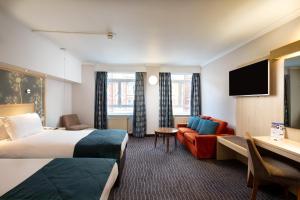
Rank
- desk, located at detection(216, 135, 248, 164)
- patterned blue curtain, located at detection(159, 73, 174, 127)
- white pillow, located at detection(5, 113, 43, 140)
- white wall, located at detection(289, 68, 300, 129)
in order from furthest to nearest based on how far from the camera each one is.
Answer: patterned blue curtain, located at detection(159, 73, 174, 127)
desk, located at detection(216, 135, 248, 164)
white pillow, located at detection(5, 113, 43, 140)
white wall, located at detection(289, 68, 300, 129)

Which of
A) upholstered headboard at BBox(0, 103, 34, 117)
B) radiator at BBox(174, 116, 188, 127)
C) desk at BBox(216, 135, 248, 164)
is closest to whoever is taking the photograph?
upholstered headboard at BBox(0, 103, 34, 117)

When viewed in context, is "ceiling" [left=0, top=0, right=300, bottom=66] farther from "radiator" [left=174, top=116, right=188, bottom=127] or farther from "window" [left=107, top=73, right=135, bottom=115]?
"radiator" [left=174, top=116, right=188, bottom=127]

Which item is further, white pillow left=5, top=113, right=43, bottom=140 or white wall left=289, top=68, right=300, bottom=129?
white pillow left=5, top=113, right=43, bottom=140

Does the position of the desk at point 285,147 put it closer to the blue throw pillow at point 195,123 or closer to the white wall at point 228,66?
the white wall at point 228,66

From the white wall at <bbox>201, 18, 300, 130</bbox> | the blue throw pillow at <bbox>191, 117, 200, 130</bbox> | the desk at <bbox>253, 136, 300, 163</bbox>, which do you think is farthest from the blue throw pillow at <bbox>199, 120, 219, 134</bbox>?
the desk at <bbox>253, 136, 300, 163</bbox>

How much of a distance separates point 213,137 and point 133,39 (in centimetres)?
262

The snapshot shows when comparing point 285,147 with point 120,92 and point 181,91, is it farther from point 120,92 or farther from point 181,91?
point 120,92

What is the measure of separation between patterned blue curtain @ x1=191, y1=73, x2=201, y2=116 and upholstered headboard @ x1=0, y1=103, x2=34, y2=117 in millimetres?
4675

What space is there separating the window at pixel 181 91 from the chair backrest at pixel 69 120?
338 cm

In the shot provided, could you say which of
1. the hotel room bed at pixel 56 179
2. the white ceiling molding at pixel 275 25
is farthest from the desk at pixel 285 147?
the hotel room bed at pixel 56 179

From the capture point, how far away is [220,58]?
173 inches

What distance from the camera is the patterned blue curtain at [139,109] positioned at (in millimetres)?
5609

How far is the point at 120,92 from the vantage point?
5961 millimetres

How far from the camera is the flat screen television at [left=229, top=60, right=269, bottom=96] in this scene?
2.69 meters
